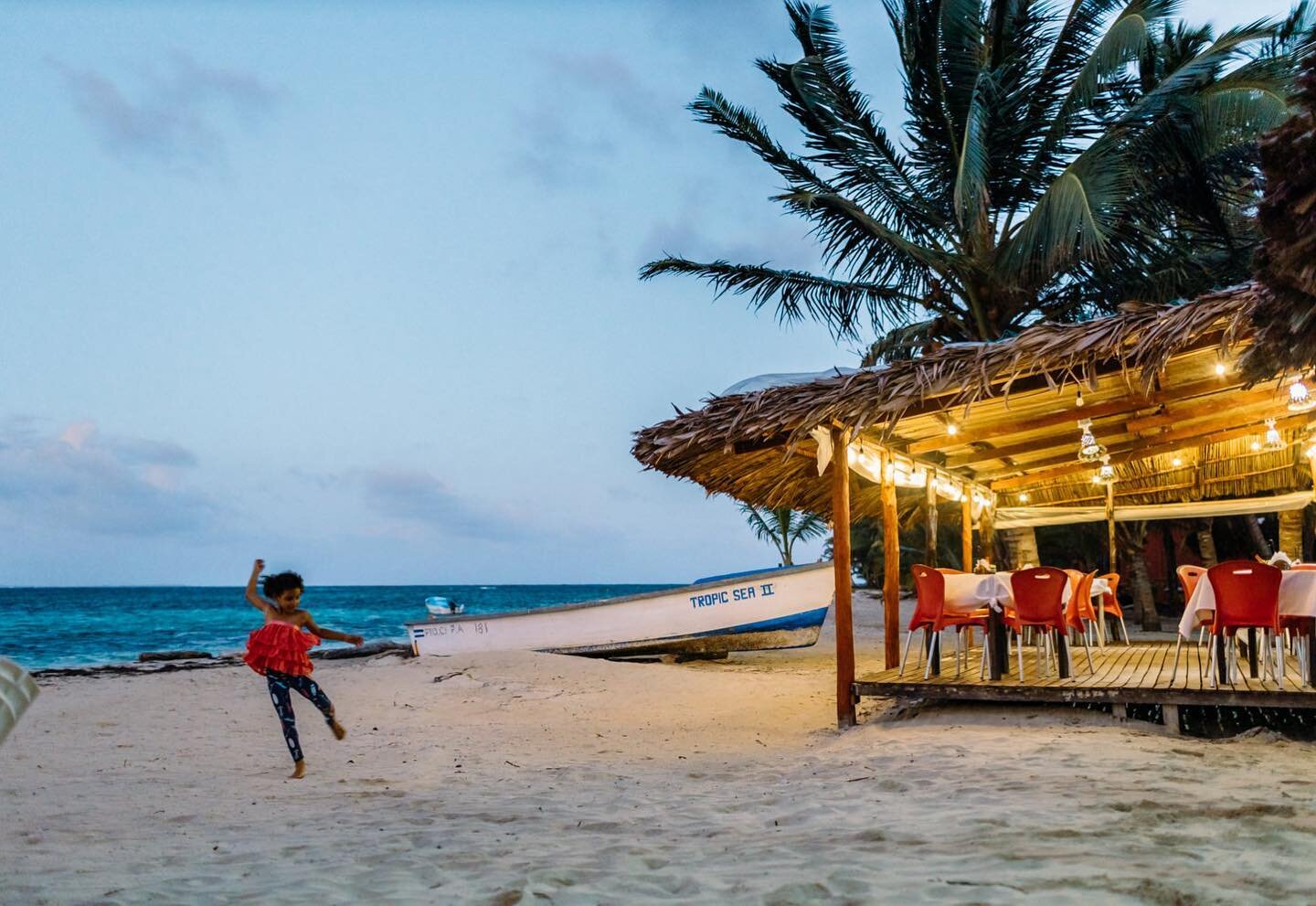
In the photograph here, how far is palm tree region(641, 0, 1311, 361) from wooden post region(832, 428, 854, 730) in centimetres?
457

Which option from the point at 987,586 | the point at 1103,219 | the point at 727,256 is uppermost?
the point at 727,256

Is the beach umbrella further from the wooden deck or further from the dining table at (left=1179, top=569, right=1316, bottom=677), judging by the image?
the dining table at (left=1179, top=569, right=1316, bottom=677)

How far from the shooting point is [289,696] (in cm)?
531

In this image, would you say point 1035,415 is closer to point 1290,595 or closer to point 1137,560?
point 1290,595

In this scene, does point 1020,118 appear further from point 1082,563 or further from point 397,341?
point 397,341

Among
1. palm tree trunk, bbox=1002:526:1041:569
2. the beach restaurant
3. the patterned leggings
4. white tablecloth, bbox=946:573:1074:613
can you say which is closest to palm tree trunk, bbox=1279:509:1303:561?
the beach restaurant

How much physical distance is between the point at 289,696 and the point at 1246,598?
616cm

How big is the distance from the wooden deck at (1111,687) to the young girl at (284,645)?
159 inches

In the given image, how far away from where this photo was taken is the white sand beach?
2.81 metres

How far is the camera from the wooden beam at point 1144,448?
400 inches

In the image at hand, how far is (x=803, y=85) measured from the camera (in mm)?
12758

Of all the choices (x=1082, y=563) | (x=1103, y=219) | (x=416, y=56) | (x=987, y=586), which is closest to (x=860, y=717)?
(x=987, y=586)

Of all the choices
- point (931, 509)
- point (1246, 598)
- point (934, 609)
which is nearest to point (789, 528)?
point (931, 509)

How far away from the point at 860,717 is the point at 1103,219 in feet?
23.1
